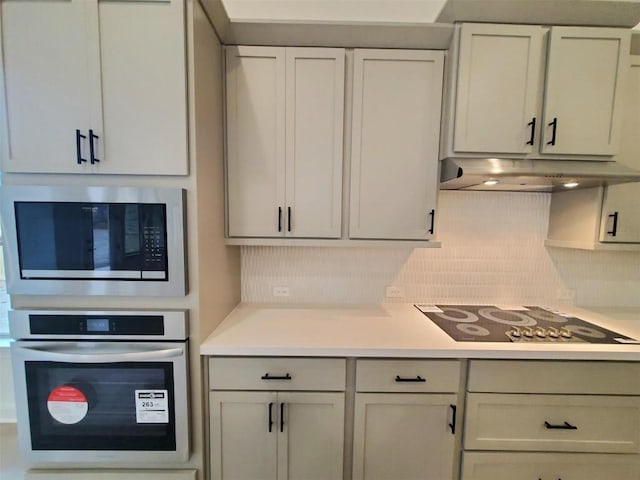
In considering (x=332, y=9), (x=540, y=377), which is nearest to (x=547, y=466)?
(x=540, y=377)

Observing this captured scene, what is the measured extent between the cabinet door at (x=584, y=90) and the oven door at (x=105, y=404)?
209 cm

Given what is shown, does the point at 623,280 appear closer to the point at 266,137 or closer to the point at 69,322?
the point at 266,137

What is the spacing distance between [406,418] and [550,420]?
661 mm

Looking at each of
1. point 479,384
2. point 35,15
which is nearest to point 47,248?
point 35,15

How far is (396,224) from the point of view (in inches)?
62.3

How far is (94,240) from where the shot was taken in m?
1.18

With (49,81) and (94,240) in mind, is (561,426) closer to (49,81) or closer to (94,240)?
(94,240)

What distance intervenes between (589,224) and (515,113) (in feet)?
2.66

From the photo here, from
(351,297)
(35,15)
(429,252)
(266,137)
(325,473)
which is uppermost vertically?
(35,15)

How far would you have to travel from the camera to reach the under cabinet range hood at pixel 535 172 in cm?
138

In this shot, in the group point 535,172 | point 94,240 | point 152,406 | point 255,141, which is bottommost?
point 152,406

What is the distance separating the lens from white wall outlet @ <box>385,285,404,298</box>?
1937 millimetres

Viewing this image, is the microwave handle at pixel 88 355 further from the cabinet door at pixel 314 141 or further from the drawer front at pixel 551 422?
the drawer front at pixel 551 422

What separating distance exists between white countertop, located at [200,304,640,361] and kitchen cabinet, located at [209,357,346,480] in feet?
0.23
